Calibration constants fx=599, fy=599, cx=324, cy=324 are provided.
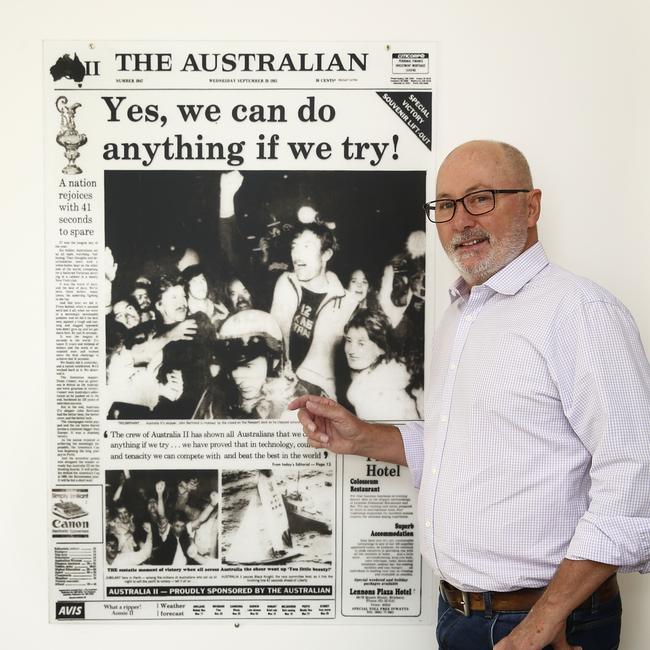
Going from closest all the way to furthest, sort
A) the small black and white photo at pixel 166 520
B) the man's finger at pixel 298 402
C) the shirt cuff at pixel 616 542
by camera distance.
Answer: the shirt cuff at pixel 616 542 → the man's finger at pixel 298 402 → the small black and white photo at pixel 166 520

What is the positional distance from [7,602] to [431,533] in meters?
1.05

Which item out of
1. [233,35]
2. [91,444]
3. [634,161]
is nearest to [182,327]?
[91,444]

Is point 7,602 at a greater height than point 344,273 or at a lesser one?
lesser

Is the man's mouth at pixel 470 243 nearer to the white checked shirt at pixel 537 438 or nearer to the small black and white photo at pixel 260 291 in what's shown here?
the white checked shirt at pixel 537 438

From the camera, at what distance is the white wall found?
1.40 m

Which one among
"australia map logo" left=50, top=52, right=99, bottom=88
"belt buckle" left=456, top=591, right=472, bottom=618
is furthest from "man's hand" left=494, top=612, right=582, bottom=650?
"australia map logo" left=50, top=52, right=99, bottom=88

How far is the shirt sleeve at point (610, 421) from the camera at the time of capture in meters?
0.96

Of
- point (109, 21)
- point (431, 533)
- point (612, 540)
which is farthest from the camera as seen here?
point (109, 21)

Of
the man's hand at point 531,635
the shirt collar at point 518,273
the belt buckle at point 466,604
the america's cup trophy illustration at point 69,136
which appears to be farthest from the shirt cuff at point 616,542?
the america's cup trophy illustration at point 69,136

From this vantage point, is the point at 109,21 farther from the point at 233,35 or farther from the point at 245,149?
the point at 245,149

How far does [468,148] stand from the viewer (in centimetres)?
120

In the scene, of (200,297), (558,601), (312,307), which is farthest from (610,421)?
(200,297)

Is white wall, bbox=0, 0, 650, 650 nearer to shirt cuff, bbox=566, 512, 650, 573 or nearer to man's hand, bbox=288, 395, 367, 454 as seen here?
man's hand, bbox=288, 395, 367, 454

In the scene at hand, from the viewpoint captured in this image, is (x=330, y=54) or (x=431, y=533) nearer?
(x=431, y=533)
